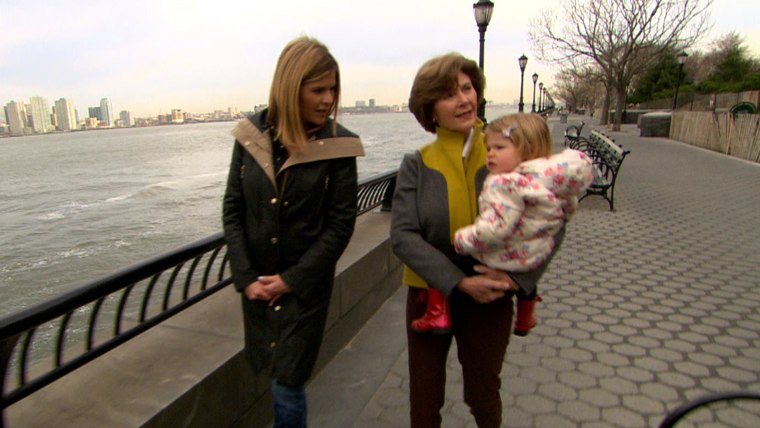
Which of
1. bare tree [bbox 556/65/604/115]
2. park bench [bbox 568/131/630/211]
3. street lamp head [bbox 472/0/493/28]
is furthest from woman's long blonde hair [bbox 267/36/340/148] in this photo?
bare tree [bbox 556/65/604/115]

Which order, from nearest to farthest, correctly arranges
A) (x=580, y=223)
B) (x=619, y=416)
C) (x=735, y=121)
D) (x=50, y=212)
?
1. (x=619, y=416)
2. (x=580, y=223)
3. (x=735, y=121)
4. (x=50, y=212)

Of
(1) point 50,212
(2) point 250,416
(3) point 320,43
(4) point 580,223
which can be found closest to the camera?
(3) point 320,43

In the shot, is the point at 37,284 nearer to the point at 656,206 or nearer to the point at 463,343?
the point at 463,343

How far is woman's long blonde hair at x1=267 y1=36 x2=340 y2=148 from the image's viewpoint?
1.83m

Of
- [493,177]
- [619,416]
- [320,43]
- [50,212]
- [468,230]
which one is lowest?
[50,212]

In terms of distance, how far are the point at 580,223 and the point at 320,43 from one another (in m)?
6.45

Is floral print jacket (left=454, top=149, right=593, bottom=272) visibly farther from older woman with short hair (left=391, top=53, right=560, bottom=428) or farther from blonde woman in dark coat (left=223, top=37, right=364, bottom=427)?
blonde woman in dark coat (left=223, top=37, right=364, bottom=427)

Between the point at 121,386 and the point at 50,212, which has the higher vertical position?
the point at 121,386

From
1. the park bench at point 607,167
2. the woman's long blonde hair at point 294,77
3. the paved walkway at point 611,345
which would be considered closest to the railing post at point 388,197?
the paved walkway at point 611,345

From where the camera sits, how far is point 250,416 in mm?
2508

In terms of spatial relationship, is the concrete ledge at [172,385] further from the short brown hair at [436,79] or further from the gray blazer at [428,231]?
the short brown hair at [436,79]

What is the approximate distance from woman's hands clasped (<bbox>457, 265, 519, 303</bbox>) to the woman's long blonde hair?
0.82 m

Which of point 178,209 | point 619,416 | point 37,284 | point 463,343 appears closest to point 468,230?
point 463,343

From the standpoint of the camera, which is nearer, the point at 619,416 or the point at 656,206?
the point at 619,416
